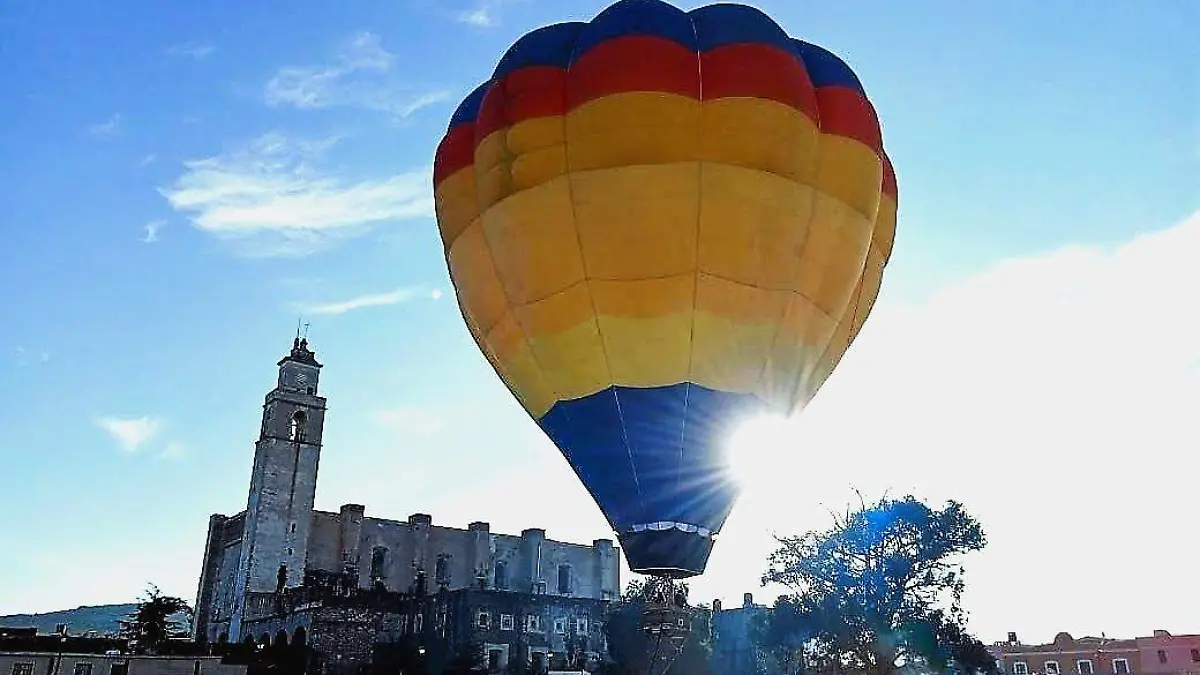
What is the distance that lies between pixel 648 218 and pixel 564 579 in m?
42.1

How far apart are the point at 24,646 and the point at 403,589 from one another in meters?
17.4

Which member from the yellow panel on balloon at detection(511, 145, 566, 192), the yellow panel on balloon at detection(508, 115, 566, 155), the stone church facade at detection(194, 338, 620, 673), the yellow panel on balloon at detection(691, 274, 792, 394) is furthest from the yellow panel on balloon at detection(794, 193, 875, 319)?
the stone church facade at detection(194, 338, 620, 673)

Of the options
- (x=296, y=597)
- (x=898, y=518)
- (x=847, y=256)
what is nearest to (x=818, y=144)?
(x=847, y=256)

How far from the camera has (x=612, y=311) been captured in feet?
35.9

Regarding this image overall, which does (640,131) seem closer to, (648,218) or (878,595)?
(648,218)

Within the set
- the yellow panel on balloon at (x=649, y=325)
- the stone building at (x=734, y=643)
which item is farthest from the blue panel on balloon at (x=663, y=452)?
the stone building at (x=734, y=643)

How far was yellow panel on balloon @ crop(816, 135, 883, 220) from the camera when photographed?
1152cm

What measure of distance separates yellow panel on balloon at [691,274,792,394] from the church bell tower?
32.8m

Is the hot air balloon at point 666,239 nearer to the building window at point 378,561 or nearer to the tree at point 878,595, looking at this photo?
the tree at point 878,595

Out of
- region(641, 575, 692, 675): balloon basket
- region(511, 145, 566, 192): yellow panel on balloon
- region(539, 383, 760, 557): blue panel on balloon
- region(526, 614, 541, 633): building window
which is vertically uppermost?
region(511, 145, 566, 192): yellow panel on balloon

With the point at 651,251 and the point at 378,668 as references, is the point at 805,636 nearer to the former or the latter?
the point at 378,668

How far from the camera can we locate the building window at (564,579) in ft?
164

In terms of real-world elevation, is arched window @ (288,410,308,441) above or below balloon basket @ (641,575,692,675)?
above

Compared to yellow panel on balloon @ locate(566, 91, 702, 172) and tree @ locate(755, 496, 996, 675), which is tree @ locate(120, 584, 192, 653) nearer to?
tree @ locate(755, 496, 996, 675)
